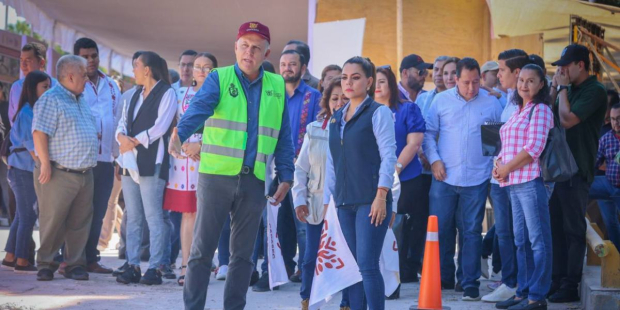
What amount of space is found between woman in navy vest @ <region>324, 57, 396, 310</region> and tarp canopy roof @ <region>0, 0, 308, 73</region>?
11.1 m

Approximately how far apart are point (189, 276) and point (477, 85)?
3.66 meters

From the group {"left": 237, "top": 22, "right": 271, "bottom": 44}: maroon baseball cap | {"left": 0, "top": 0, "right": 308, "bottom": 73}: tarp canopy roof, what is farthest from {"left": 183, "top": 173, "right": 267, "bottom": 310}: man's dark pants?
{"left": 0, "top": 0, "right": 308, "bottom": 73}: tarp canopy roof

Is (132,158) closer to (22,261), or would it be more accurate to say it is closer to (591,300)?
(22,261)

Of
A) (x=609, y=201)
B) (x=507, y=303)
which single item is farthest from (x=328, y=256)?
(x=609, y=201)

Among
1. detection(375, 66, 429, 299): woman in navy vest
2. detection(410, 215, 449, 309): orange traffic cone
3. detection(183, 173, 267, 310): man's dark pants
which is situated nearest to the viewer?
detection(183, 173, 267, 310): man's dark pants

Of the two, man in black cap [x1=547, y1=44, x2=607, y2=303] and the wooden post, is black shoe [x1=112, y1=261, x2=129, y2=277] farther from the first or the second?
the wooden post

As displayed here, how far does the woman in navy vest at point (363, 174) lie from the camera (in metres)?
5.42

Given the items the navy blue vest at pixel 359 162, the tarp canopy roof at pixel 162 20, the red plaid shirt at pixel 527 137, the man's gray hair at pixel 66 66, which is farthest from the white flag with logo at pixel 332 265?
the tarp canopy roof at pixel 162 20

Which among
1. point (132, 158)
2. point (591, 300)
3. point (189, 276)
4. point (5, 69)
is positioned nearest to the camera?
point (189, 276)

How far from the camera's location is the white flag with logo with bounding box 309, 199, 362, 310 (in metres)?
5.59

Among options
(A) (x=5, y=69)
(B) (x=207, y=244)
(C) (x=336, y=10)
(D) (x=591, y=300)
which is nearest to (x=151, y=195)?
(B) (x=207, y=244)

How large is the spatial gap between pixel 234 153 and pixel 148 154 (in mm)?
2737

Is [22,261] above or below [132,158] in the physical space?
below

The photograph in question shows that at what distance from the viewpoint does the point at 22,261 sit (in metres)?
8.48
